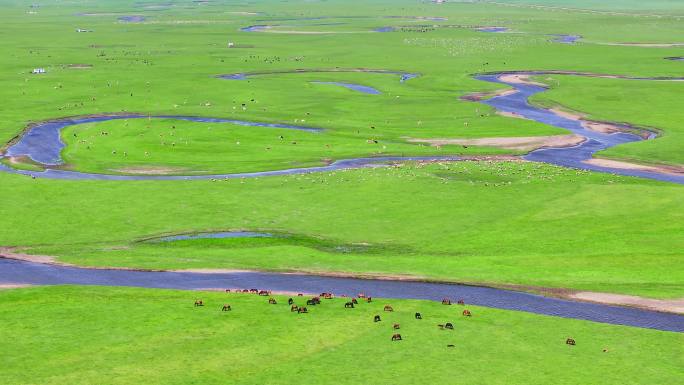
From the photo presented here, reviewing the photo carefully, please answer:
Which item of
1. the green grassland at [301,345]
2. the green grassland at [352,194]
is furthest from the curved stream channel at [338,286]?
the green grassland at [301,345]

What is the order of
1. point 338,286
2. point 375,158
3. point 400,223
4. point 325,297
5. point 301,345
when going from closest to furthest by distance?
point 301,345, point 325,297, point 338,286, point 400,223, point 375,158

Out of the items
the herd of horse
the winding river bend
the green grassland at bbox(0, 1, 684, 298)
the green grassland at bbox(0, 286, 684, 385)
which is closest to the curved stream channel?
the herd of horse

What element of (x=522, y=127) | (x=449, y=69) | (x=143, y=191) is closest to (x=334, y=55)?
(x=449, y=69)

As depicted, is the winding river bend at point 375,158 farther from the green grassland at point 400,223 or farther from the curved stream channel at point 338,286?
the curved stream channel at point 338,286

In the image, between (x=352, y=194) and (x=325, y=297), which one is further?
(x=352, y=194)

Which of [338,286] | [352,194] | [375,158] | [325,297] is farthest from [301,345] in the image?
[375,158]

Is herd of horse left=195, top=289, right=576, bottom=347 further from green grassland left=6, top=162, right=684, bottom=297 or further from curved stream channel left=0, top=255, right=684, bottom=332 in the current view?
green grassland left=6, top=162, right=684, bottom=297

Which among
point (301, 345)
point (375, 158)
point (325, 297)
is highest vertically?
point (375, 158)

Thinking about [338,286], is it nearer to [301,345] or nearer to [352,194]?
[301,345]
